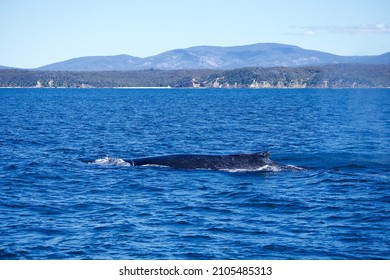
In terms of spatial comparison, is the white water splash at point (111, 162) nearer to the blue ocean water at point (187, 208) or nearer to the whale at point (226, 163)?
the blue ocean water at point (187, 208)

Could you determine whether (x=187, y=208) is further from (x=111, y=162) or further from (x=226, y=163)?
(x=111, y=162)

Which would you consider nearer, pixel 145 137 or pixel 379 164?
pixel 379 164

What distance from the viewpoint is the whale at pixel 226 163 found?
26719mm

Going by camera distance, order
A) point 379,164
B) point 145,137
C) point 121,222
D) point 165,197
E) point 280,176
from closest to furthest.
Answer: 1. point 121,222
2. point 165,197
3. point 280,176
4. point 379,164
5. point 145,137

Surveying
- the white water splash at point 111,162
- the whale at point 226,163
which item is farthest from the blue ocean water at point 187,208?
the whale at point 226,163

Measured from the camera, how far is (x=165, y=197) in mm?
21250

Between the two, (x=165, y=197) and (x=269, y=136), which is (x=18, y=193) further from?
(x=269, y=136)

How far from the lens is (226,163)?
27.0 meters

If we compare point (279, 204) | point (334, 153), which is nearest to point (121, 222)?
point (279, 204)

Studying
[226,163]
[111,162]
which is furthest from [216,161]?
[111,162]

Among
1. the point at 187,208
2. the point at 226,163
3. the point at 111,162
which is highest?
the point at 226,163

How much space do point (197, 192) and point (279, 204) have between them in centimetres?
317

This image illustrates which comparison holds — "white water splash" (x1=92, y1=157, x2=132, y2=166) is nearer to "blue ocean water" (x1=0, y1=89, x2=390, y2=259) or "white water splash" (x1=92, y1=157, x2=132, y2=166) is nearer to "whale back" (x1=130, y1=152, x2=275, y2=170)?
"blue ocean water" (x1=0, y1=89, x2=390, y2=259)

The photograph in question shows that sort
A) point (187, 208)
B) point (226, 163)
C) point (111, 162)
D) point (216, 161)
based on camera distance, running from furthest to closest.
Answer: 1. point (111, 162)
2. point (216, 161)
3. point (226, 163)
4. point (187, 208)
